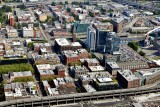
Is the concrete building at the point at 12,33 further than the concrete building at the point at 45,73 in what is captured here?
Yes

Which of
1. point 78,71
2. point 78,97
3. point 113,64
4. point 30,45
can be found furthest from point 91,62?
point 30,45

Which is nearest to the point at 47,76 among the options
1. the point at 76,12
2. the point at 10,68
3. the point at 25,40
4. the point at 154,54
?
the point at 10,68

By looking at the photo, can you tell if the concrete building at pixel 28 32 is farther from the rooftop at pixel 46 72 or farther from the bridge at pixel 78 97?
the bridge at pixel 78 97

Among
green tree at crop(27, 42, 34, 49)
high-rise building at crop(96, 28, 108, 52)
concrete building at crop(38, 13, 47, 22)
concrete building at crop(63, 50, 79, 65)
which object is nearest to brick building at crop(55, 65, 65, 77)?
concrete building at crop(63, 50, 79, 65)

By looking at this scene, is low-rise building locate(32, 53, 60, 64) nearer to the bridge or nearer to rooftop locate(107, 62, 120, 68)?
rooftop locate(107, 62, 120, 68)

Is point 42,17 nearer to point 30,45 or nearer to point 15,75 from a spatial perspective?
point 30,45

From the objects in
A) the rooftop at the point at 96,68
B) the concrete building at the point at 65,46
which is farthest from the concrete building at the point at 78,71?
the concrete building at the point at 65,46
